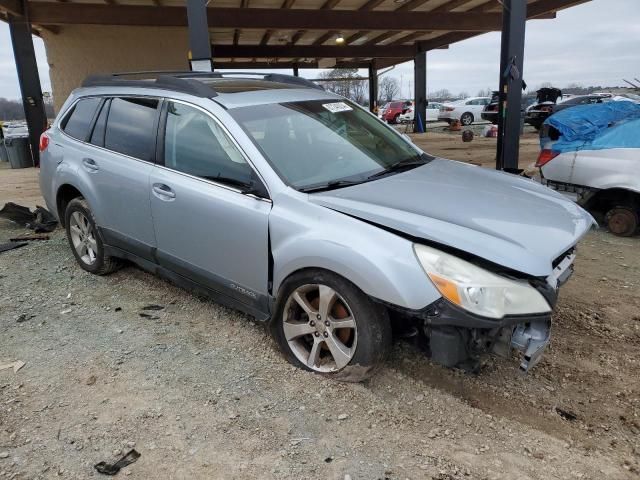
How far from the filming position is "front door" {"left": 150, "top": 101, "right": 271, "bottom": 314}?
3137mm

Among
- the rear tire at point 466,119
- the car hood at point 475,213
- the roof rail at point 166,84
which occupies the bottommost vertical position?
the rear tire at point 466,119

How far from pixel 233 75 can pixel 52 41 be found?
12.3 meters

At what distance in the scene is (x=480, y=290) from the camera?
242cm

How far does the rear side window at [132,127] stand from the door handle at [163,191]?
0.27 metres

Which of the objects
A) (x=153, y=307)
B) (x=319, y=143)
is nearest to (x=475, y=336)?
(x=319, y=143)

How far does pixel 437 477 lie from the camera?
2.27 metres

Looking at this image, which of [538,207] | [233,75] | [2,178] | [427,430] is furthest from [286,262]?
[2,178]

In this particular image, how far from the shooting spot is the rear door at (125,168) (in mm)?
3799

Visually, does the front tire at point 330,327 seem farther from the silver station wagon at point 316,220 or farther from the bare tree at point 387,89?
the bare tree at point 387,89

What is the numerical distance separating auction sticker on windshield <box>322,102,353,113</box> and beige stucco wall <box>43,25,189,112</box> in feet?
39.6

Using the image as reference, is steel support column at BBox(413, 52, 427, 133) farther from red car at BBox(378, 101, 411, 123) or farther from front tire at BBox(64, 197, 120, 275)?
front tire at BBox(64, 197, 120, 275)

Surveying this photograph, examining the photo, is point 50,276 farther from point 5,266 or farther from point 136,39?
point 136,39

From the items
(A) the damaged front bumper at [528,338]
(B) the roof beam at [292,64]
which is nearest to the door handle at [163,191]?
(A) the damaged front bumper at [528,338]

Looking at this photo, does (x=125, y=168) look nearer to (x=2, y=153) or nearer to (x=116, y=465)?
(x=116, y=465)
